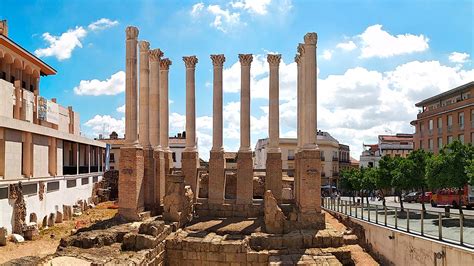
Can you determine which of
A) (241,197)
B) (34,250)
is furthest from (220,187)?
(34,250)

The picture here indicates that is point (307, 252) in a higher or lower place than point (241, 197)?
lower

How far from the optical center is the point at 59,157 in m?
34.1

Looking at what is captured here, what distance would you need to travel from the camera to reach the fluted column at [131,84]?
987 inches

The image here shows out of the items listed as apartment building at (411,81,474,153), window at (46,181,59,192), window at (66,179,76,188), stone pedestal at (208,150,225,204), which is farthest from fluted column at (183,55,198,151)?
apartment building at (411,81,474,153)

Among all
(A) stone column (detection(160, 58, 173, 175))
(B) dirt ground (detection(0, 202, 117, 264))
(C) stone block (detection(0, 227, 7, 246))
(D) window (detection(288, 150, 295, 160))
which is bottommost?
(B) dirt ground (detection(0, 202, 117, 264))

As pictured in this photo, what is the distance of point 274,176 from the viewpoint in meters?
28.3

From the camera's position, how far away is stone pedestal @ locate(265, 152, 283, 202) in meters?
28.3

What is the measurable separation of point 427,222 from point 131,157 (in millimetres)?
15249

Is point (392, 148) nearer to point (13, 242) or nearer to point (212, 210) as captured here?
point (212, 210)

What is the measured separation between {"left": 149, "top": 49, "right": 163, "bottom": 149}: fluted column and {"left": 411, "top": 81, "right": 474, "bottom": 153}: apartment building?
29.4 metres

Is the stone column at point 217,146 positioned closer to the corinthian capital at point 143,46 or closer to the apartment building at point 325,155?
the corinthian capital at point 143,46

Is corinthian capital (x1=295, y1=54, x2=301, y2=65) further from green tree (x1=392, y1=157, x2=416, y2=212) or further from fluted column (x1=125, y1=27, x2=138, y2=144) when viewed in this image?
fluted column (x1=125, y1=27, x2=138, y2=144)

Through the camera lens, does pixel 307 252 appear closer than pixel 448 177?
Yes

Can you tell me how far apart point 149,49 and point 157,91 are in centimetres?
307
